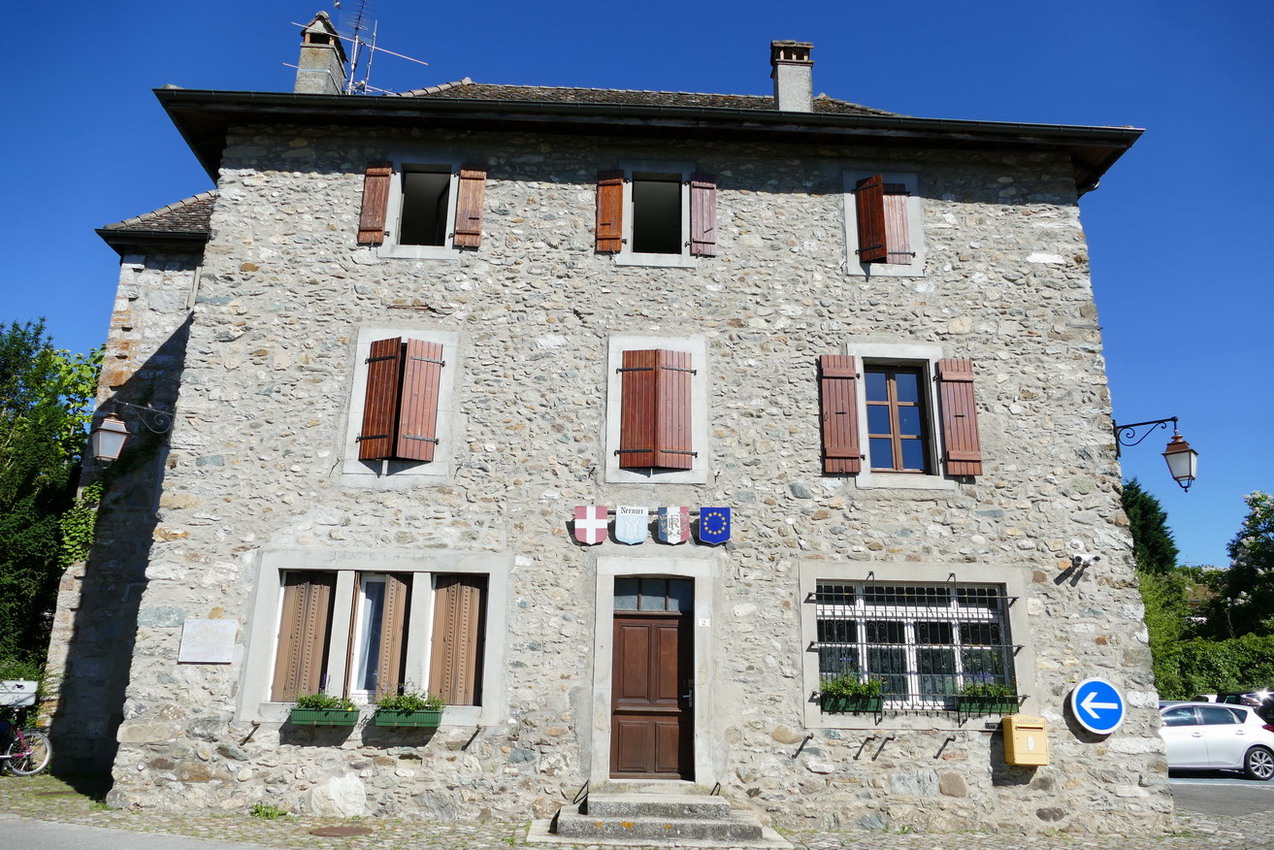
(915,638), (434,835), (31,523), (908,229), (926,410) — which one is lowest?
(434,835)

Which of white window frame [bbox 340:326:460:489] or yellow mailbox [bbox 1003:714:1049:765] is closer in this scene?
yellow mailbox [bbox 1003:714:1049:765]

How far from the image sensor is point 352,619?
7.69 meters

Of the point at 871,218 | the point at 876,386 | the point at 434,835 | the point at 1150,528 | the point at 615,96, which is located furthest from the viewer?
the point at 1150,528

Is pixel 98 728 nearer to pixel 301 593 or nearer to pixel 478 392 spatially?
pixel 301 593

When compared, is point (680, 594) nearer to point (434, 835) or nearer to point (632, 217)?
point (434, 835)

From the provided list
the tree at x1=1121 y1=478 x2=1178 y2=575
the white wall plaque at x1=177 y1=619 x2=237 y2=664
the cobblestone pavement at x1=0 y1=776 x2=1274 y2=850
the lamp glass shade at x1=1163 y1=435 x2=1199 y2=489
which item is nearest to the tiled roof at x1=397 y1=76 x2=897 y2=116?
the lamp glass shade at x1=1163 y1=435 x2=1199 y2=489

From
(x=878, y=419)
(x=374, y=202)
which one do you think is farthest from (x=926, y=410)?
(x=374, y=202)

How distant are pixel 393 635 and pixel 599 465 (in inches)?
101

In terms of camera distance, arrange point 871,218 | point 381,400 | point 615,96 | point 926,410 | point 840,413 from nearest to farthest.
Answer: point 381,400, point 840,413, point 926,410, point 871,218, point 615,96

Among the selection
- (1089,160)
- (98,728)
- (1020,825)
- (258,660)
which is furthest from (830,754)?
(98,728)

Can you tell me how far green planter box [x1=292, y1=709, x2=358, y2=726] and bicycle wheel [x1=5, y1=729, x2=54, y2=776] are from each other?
13.6 feet

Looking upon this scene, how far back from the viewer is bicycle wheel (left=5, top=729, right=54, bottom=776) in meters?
8.84

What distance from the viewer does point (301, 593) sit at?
7.79 m

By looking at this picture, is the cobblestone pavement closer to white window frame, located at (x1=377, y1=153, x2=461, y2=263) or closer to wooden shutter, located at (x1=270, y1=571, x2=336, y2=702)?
wooden shutter, located at (x1=270, y1=571, x2=336, y2=702)
